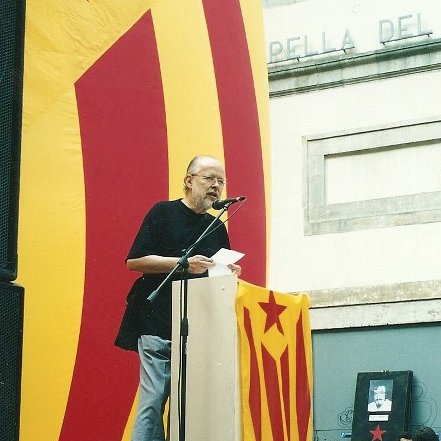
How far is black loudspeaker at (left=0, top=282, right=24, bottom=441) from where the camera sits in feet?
9.14

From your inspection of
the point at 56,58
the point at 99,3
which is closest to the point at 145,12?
the point at 99,3

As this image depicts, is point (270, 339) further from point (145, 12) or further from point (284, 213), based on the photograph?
point (284, 213)

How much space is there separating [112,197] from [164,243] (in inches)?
24.2

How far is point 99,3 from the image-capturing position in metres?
5.10

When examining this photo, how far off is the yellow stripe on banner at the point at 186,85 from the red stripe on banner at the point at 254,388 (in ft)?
5.16

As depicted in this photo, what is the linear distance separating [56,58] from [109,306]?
1.21m

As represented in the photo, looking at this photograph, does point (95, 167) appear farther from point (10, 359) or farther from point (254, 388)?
point (10, 359)

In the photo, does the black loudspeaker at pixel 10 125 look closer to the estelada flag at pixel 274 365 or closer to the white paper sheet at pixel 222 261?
the estelada flag at pixel 274 365

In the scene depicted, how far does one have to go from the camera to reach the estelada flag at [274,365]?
12.6 feet

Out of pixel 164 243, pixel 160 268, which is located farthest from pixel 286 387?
pixel 164 243

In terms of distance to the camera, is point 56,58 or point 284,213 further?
point 284,213

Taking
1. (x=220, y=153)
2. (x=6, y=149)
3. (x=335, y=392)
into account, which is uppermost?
(x=220, y=153)

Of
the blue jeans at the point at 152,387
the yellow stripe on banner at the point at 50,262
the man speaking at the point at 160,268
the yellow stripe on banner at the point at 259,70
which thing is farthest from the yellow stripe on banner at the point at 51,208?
the yellow stripe on banner at the point at 259,70

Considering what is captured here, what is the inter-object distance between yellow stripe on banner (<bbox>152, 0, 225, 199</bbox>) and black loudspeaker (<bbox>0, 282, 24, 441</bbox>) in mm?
2510
